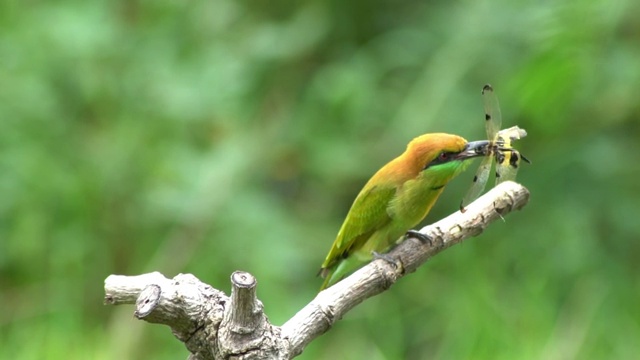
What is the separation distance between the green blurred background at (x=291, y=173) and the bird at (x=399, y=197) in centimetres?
68

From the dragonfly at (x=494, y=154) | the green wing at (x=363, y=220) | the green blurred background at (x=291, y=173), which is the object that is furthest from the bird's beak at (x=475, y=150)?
the green blurred background at (x=291, y=173)

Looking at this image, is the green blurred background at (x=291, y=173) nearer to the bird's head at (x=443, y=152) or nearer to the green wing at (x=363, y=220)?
the green wing at (x=363, y=220)

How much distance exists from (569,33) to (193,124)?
3.18 ft

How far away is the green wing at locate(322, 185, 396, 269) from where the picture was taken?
1.59m

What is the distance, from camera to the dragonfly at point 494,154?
4.35ft

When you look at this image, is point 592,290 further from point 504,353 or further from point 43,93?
point 43,93

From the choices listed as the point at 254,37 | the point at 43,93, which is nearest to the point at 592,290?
the point at 254,37

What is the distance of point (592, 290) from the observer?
2.46 m

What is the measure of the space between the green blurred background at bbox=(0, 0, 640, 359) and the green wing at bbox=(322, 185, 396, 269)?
2.18 feet

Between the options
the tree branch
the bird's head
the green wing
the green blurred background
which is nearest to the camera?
the tree branch

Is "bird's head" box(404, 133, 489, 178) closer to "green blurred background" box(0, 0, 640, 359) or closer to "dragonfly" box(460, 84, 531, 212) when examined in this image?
"dragonfly" box(460, 84, 531, 212)

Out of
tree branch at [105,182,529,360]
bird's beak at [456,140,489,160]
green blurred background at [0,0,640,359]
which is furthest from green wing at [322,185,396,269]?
green blurred background at [0,0,640,359]

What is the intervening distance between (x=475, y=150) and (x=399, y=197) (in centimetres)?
23

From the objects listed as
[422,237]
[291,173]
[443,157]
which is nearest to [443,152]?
[443,157]
